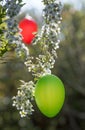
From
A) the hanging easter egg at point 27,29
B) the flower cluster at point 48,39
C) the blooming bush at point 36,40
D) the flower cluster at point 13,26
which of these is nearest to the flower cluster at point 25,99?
the blooming bush at point 36,40

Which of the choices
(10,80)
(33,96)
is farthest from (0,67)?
(33,96)

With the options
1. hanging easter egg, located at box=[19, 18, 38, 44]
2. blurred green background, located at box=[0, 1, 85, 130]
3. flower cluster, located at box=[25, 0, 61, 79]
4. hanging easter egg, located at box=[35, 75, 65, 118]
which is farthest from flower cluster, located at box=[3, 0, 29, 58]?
blurred green background, located at box=[0, 1, 85, 130]

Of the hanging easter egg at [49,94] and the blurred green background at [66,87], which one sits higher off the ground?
the blurred green background at [66,87]

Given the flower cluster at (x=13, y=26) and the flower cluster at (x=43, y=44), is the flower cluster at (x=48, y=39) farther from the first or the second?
the flower cluster at (x=13, y=26)

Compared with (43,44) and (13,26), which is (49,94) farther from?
(13,26)

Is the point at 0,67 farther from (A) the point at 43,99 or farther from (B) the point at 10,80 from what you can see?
(A) the point at 43,99

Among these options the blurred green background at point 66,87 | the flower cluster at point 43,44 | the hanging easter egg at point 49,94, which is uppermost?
the blurred green background at point 66,87
